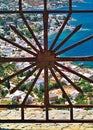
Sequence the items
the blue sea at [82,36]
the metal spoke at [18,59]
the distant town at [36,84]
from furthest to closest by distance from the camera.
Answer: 1. the blue sea at [82,36]
2. the distant town at [36,84]
3. the metal spoke at [18,59]

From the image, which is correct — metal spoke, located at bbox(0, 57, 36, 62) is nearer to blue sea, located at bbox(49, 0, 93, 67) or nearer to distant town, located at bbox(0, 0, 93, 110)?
distant town, located at bbox(0, 0, 93, 110)

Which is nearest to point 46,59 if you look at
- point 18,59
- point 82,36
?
point 18,59

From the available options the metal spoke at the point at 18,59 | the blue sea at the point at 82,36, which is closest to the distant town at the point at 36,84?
the blue sea at the point at 82,36

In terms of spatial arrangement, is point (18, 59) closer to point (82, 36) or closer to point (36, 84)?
point (36, 84)

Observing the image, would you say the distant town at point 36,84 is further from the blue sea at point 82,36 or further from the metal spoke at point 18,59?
the metal spoke at point 18,59

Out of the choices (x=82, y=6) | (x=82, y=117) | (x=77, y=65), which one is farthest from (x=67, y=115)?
(x=82, y=6)

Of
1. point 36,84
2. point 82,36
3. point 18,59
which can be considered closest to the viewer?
point 18,59

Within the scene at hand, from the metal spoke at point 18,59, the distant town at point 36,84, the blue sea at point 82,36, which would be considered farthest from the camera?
the blue sea at point 82,36

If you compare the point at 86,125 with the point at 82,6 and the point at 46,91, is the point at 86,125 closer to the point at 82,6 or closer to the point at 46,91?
the point at 46,91
